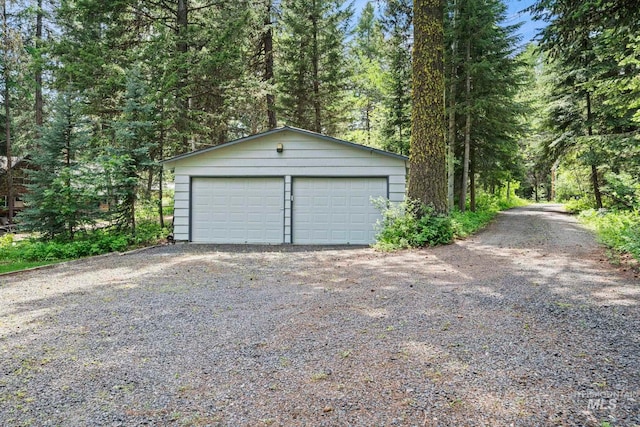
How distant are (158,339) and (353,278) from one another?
8.65 ft

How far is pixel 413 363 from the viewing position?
7.90ft

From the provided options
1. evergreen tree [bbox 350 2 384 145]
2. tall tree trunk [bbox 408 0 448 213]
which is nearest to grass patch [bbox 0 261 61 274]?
tall tree trunk [bbox 408 0 448 213]

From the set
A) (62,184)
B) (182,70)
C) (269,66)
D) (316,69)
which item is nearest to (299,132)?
(182,70)

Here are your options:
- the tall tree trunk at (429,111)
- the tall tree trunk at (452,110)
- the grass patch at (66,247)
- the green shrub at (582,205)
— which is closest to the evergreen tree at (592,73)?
the green shrub at (582,205)

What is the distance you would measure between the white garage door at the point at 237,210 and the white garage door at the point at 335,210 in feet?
1.76

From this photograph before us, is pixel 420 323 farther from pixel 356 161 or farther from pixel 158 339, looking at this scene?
pixel 356 161

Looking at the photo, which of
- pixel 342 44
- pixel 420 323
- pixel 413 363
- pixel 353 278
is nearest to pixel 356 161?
pixel 353 278

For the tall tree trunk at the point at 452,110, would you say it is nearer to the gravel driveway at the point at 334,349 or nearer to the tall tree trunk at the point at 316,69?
the tall tree trunk at the point at 316,69

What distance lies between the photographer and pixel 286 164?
31.6 ft

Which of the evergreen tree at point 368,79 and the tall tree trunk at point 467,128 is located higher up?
the evergreen tree at point 368,79

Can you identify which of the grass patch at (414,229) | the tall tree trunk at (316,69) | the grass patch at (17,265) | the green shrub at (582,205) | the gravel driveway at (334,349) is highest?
the tall tree trunk at (316,69)

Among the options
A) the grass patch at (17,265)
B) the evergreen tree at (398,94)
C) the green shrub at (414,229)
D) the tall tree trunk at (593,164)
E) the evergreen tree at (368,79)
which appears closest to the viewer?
the grass patch at (17,265)

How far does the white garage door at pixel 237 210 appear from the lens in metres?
9.77

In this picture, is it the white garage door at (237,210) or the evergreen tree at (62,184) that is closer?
the evergreen tree at (62,184)
